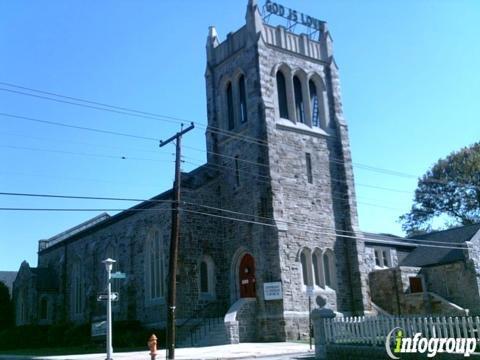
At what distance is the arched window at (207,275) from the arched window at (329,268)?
6.15 m

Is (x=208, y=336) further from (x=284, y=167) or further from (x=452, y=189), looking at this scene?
(x=452, y=189)

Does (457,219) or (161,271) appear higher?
(457,219)

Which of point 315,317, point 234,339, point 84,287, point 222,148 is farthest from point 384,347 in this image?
point 84,287

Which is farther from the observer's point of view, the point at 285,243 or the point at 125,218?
the point at 125,218

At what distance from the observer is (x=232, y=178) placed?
104 ft

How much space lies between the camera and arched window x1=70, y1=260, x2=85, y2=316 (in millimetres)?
42125

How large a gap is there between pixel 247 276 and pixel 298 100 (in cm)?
1098

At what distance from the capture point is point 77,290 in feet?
140

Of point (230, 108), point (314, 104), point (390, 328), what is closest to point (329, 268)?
point (314, 104)

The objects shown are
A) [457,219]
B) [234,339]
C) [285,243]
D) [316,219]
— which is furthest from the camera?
[457,219]

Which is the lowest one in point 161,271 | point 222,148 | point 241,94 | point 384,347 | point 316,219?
point 384,347

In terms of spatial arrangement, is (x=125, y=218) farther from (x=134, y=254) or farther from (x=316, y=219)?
(x=316, y=219)

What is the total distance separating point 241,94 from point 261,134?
440cm

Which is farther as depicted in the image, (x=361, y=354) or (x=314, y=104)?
(x=314, y=104)
